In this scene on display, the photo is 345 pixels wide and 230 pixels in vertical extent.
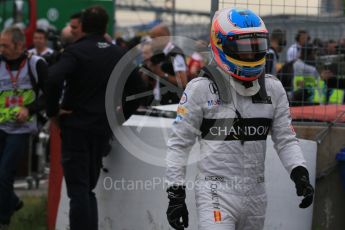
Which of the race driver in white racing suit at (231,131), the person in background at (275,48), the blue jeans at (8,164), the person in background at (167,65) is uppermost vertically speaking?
the race driver in white racing suit at (231,131)

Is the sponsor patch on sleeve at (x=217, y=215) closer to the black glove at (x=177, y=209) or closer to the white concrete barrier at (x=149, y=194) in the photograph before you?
the black glove at (x=177, y=209)

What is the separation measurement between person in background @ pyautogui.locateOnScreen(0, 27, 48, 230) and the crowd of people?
10mm

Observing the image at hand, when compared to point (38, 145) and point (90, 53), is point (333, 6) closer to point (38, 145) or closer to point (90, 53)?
point (90, 53)

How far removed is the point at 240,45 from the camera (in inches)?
197

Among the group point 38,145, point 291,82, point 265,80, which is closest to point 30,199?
point 38,145

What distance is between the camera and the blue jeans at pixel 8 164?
321 inches

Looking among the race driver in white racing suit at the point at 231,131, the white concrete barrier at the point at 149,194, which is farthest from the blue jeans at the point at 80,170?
the race driver in white racing suit at the point at 231,131

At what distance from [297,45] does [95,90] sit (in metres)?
2.35

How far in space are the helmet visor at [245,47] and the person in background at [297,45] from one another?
10.0 ft

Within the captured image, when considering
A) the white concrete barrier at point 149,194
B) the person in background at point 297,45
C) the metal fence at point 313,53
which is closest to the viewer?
the white concrete barrier at point 149,194

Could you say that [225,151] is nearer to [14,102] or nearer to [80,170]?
[80,170]

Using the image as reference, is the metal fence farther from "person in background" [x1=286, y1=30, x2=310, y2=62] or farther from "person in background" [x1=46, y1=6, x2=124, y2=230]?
"person in background" [x1=46, y1=6, x2=124, y2=230]

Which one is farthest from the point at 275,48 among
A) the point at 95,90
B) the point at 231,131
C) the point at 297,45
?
the point at 231,131

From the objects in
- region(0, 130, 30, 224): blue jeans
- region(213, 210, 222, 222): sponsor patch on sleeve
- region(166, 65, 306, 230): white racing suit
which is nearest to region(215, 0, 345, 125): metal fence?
region(166, 65, 306, 230): white racing suit
